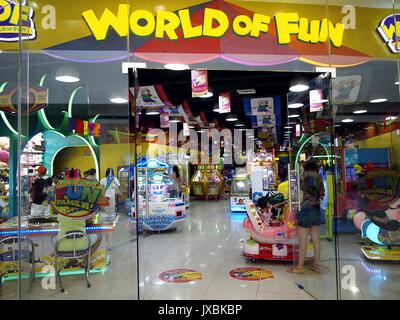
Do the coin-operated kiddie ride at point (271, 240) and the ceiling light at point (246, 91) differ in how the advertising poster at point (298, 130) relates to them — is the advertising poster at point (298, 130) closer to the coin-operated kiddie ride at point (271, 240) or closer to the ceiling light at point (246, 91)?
the coin-operated kiddie ride at point (271, 240)

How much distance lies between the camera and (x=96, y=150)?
17.1 ft

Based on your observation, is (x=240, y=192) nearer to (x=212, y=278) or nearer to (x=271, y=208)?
(x=271, y=208)

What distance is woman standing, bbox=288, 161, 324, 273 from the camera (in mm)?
3820

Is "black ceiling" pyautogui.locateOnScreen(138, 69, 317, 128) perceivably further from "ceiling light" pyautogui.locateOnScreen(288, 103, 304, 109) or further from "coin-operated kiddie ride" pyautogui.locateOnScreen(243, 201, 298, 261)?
"coin-operated kiddie ride" pyautogui.locateOnScreen(243, 201, 298, 261)

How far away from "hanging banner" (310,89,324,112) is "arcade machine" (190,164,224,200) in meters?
10.4

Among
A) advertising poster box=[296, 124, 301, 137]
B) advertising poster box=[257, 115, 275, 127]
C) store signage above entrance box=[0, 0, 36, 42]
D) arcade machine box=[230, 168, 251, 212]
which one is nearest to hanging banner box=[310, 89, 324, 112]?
advertising poster box=[296, 124, 301, 137]

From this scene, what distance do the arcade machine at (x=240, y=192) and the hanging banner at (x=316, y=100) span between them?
6.10 metres

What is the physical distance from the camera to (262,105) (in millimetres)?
8484

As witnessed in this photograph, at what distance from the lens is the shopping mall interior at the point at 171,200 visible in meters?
3.40

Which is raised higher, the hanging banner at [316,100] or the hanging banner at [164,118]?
the hanging banner at [164,118]

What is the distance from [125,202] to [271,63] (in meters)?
3.55

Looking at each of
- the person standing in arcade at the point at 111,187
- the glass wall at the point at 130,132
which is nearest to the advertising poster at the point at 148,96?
the glass wall at the point at 130,132

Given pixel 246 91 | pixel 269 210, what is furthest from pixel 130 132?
pixel 246 91
